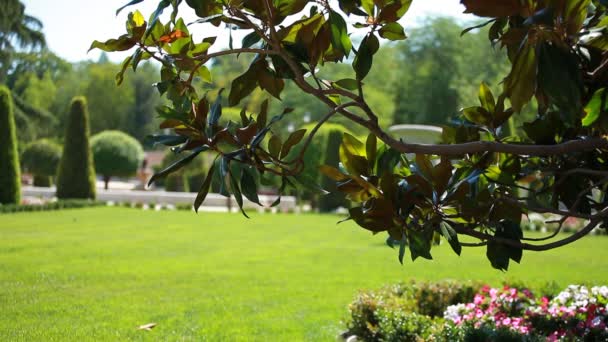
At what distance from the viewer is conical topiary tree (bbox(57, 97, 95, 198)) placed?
19.2 metres

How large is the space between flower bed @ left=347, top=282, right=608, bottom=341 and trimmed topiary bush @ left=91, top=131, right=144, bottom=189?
79.2ft

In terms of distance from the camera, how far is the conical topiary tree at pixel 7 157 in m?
16.1

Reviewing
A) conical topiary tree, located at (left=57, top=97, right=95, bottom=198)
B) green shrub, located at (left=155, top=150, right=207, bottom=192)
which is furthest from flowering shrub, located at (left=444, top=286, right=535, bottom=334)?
green shrub, located at (left=155, top=150, right=207, bottom=192)

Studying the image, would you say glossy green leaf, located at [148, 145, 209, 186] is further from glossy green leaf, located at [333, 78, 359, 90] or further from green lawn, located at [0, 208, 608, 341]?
green lawn, located at [0, 208, 608, 341]

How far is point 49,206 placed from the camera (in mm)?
16406

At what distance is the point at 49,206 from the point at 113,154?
36.2 feet

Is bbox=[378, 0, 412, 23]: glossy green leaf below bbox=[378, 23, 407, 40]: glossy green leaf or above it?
above

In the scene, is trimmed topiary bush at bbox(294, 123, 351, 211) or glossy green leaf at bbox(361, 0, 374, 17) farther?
trimmed topiary bush at bbox(294, 123, 351, 211)

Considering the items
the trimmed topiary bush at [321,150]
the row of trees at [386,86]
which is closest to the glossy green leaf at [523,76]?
the trimmed topiary bush at [321,150]

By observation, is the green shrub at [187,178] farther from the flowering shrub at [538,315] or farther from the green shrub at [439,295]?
the flowering shrub at [538,315]

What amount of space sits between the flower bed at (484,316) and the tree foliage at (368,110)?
133cm

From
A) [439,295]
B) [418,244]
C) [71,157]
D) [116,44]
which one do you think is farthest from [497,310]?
[71,157]

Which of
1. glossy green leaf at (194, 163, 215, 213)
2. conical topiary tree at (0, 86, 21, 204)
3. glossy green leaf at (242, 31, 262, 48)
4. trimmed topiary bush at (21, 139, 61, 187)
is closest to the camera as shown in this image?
glossy green leaf at (194, 163, 215, 213)

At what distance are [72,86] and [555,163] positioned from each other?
45693 millimetres
